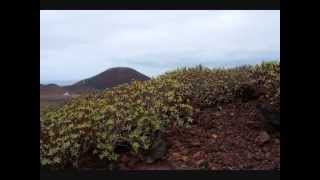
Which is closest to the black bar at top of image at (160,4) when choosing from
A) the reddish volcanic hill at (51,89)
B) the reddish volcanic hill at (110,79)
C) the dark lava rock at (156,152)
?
the dark lava rock at (156,152)

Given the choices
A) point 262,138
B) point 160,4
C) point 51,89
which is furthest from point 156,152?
point 51,89

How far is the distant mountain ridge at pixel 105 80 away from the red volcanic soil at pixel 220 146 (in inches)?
57.6

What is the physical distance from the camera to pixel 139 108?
29.5ft

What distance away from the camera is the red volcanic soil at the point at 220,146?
26.9 ft

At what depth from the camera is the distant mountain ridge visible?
9.66m

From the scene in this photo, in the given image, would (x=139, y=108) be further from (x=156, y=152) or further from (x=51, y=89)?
(x=51, y=89)

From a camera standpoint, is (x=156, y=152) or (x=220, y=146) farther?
(x=220, y=146)

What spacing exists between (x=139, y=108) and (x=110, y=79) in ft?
3.38

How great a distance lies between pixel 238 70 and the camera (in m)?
10.0

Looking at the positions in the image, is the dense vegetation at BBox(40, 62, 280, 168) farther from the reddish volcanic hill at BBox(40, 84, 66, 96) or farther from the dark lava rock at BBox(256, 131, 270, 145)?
the dark lava rock at BBox(256, 131, 270, 145)

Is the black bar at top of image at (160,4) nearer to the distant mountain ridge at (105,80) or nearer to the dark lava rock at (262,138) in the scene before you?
the dark lava rock at (262,138)

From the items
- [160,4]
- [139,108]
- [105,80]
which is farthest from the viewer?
[105,80]

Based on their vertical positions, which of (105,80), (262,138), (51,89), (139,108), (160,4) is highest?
(160,4)
